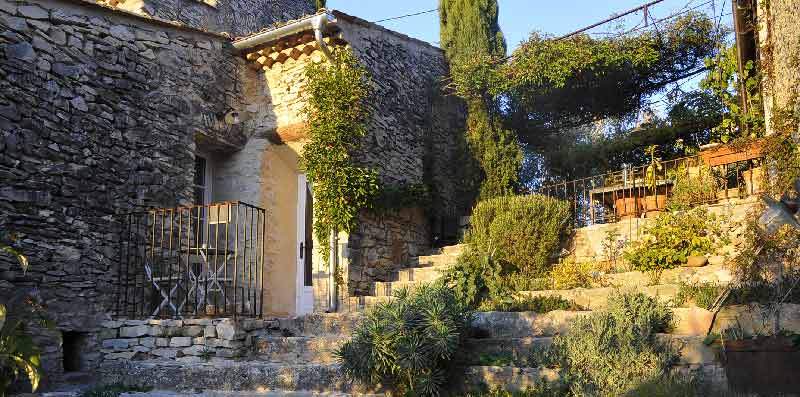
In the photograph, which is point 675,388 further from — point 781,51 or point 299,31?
point 299,31

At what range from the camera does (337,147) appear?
Answer: 8250 millimetres

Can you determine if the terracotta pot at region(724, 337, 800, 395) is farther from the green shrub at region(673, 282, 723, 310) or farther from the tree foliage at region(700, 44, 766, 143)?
the tree foliage at region(700, 44, 766, 143)

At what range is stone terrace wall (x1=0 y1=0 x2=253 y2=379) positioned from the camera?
648cm

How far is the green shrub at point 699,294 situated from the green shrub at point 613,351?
0.55m

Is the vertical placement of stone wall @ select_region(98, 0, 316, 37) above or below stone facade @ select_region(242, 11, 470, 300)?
above

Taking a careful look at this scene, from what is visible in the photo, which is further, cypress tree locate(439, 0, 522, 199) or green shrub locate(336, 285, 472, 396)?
cypress tree locate(439, 0, 522, 199)

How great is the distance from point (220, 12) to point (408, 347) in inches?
359

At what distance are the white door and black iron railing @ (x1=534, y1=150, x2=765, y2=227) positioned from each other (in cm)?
336

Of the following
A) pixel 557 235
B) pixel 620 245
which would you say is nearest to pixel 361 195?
pixel 557 235

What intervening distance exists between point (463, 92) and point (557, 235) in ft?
9.60

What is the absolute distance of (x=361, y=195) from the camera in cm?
823

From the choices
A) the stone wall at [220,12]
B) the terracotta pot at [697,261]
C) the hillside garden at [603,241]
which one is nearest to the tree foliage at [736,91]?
the hillside garden at [603,241]

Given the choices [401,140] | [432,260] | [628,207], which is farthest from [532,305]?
[401,140]

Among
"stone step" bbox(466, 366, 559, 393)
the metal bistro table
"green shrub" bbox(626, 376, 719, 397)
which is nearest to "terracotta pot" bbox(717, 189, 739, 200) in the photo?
"green shrub" bbox(626, 376, 719, 397)
